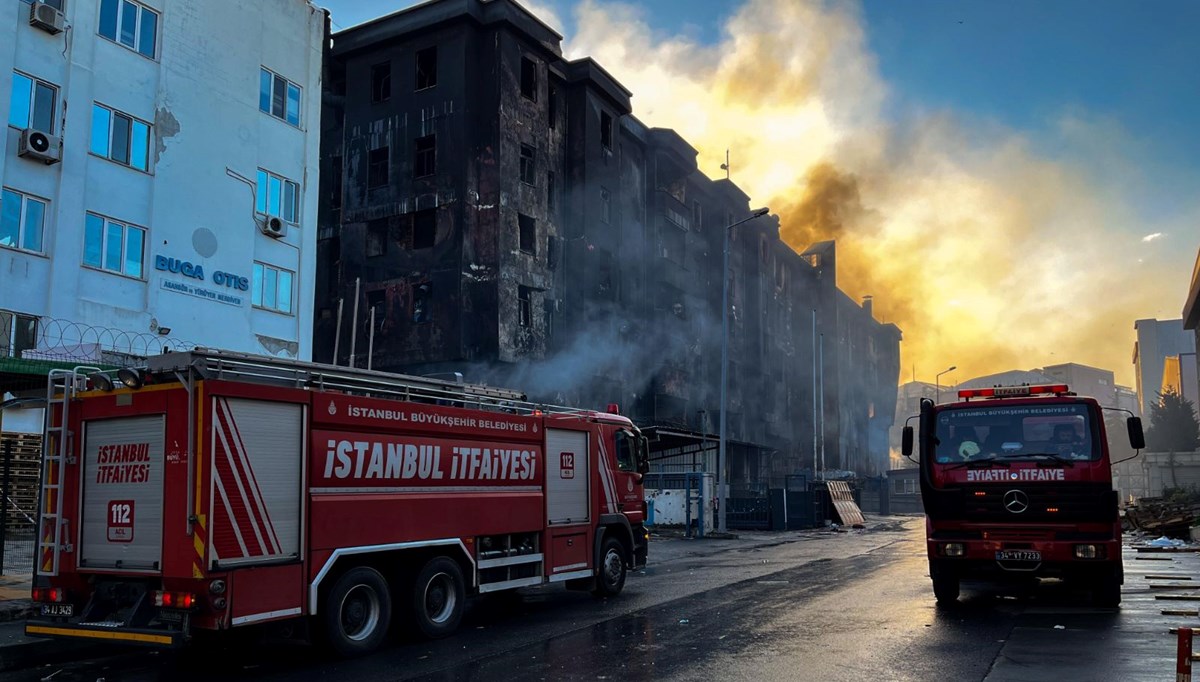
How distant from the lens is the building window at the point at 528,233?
35.5 metres

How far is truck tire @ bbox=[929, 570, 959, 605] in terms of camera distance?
40.4 ft

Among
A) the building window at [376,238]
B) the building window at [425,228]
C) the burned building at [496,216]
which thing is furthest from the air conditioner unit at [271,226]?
the building window at [376,238]

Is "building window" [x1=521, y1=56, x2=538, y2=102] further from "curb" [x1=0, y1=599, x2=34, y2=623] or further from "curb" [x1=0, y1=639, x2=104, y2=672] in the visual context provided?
"curb" [x1=0, y1=639, x2=104, y2=672]

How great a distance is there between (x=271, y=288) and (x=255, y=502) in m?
20.5

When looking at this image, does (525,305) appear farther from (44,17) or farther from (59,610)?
(59,610)

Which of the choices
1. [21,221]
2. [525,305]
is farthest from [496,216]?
[21,221]

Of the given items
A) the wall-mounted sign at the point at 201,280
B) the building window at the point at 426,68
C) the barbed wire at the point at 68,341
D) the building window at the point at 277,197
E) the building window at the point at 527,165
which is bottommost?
the barbed wire at the point at 68,341

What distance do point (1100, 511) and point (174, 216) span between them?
74.1 feet

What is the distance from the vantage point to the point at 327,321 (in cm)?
3675

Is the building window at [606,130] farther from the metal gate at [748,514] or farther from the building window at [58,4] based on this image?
the building window at [58,4]

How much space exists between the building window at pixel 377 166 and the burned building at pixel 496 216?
0.06m

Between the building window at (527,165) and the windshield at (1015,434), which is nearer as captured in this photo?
the windshield at (1015,434)

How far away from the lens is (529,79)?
36531mm

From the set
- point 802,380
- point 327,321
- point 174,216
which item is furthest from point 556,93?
point 802,380
